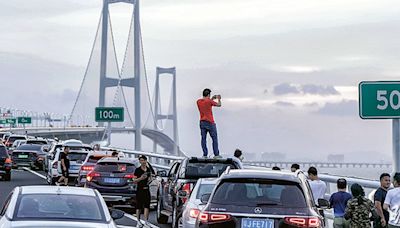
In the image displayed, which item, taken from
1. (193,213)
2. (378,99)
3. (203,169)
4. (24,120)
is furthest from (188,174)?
(24,120)

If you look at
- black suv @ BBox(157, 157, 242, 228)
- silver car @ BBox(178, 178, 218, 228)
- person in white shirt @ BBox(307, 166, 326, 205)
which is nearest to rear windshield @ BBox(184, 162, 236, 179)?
black suv @ BBox(157, 157, 242, 228)

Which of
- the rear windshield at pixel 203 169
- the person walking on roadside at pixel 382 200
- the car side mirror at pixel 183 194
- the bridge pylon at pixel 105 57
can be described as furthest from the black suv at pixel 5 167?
the person walking on roadside at pixel 382 200

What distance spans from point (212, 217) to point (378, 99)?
15.4 ft

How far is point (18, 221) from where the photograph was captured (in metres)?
10.9

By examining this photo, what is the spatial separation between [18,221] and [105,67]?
73772 millimetres

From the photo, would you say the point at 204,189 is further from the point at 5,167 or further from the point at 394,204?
the point at 5,167

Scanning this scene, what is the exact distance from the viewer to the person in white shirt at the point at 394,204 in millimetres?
13734

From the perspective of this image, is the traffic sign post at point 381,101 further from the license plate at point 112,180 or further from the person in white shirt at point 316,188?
the license plate at point 112,180

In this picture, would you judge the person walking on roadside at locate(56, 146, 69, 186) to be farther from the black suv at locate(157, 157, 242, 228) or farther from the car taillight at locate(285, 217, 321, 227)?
the car taillight at locate(285, 217, 321, 227)

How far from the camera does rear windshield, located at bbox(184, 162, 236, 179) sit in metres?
19.9

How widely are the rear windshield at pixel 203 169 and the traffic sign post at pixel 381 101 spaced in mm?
4773

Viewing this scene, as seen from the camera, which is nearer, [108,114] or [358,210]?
[358,210]

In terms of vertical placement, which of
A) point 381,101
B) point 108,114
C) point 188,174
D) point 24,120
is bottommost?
point 188,174

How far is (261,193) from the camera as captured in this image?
1221 centimetres
